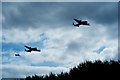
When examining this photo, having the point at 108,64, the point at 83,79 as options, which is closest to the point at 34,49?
the point at 83,79

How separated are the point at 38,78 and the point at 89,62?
15.2 m

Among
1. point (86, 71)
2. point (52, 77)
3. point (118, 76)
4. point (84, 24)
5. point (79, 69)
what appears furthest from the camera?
point (52, 77)

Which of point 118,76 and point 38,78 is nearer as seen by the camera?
point 118,76

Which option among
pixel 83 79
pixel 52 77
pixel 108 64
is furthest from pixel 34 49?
pixel 52 77

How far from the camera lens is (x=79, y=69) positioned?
58.6 metres

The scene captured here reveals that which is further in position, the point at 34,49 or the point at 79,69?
the point at 79,69

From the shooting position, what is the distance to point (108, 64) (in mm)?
55812

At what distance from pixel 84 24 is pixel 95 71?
451 inches

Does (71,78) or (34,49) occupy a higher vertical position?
(34,49)

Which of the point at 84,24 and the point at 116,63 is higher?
the point at 84,24

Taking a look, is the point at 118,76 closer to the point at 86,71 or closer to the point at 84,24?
Answer: the point at 86,71

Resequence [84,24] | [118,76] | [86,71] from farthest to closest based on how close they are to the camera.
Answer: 1. [86,71]
2. [118,76]
3. [84,24]

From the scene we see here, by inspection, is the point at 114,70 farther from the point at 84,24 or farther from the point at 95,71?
the point at 84,24

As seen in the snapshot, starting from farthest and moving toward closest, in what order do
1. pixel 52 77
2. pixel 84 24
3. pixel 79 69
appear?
pixel 52 77 → pixel 79 69 → pixel 84 24
